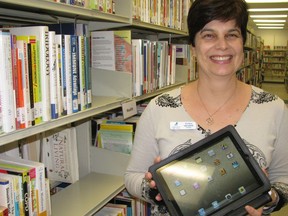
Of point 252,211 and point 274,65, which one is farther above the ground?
point 274,65

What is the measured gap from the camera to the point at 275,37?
55.9ft

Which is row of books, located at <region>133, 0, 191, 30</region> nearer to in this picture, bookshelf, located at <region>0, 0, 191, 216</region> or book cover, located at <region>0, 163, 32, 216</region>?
bookshelf, located at <region>0, 0, 191, 216</region>

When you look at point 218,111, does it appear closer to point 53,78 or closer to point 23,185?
point 53,78

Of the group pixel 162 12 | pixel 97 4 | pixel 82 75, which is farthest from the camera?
pixel 162 12

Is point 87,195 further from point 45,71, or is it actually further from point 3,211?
point 45,71

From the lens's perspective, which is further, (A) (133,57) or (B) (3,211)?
(A) (133,57)

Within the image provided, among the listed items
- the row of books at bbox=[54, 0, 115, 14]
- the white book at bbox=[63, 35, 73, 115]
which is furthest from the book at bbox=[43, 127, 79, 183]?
the row of books at bbox=[54, 0, 115, 14]

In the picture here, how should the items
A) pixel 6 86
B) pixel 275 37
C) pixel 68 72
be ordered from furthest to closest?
pixel 275 37
pixel 68 72
pixel 6 86

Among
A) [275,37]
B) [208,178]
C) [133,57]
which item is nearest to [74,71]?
[133,57]

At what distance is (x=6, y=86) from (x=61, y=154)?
779mm

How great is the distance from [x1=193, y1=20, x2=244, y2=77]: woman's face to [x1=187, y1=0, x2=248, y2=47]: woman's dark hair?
17 mm

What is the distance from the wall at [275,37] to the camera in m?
17.0

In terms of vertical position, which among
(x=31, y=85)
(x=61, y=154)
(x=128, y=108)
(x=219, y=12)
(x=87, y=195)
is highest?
(x=219, y=12)

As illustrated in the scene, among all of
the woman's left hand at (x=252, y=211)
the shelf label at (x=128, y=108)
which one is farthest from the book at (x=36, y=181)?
the woman's left hand at (x=252, y=211)
